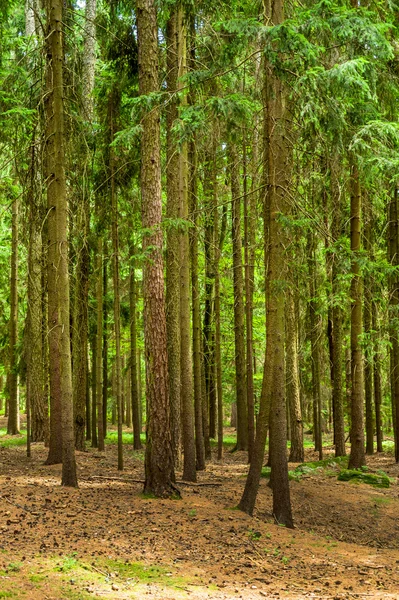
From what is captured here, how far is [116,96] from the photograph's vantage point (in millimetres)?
14961

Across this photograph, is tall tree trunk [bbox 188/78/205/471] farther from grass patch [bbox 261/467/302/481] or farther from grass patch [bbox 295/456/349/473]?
grass patch [bbox 295/456/349/473]

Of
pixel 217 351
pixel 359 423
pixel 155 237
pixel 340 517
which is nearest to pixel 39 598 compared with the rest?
pixel 155 237

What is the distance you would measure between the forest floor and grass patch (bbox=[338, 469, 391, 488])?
111cm

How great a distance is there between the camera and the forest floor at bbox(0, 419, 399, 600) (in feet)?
21.7

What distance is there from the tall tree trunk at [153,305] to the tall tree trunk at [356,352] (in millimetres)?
5851

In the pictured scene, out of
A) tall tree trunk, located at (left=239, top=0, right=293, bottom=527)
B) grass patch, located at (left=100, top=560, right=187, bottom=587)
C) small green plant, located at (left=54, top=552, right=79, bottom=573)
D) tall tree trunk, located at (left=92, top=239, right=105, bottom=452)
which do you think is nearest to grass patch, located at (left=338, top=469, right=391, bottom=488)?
tall tree trunk, located at (left=239, top=0, right=293, bottom=527)

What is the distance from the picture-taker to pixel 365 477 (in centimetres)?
1462

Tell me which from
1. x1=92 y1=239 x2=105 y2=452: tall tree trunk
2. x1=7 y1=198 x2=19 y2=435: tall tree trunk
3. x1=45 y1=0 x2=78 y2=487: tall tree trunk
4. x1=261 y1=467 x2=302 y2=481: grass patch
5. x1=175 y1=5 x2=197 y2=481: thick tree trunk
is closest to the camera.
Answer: x1=45 y1=0 x2=78 y2=487: tall tree trunk

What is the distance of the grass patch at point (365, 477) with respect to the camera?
1440 cm

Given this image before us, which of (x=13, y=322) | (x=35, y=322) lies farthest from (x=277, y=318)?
(x=13, y=322)

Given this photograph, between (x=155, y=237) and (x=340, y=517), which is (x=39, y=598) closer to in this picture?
(x=155, y=237)

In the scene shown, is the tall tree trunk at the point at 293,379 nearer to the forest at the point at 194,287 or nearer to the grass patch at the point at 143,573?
the forest at the point at 194,287

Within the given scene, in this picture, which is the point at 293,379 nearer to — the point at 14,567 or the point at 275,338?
the point at 275,338

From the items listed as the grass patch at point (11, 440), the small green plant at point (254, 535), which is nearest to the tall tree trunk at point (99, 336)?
the grass patch at point (11, 440)
